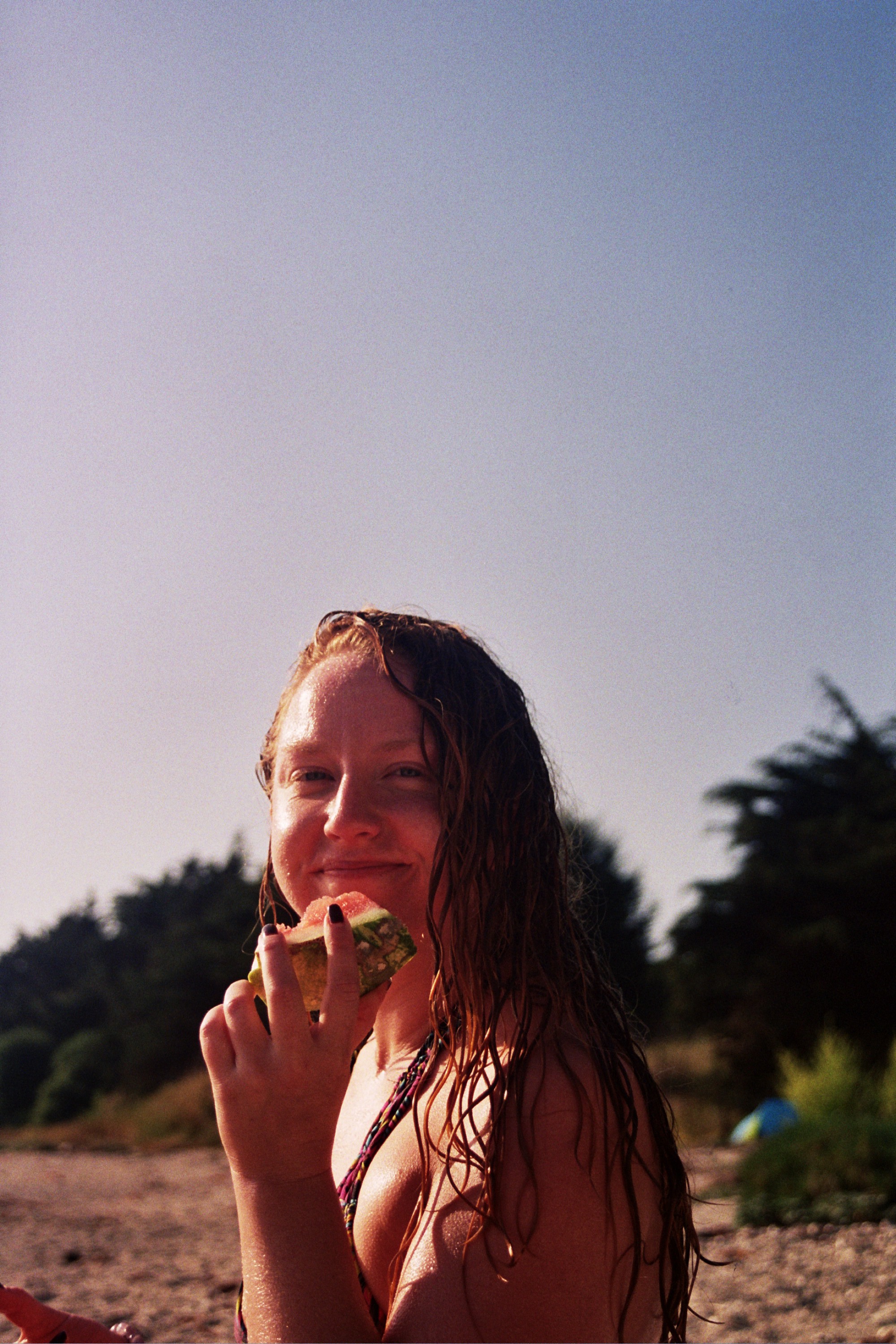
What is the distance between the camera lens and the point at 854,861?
22172 millimetres

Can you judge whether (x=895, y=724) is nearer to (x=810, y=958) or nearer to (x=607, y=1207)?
(x=810, y=958)

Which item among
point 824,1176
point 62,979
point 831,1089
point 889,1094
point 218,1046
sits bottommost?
point 824,1176

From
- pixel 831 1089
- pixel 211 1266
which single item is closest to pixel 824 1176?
pixel 831 1089

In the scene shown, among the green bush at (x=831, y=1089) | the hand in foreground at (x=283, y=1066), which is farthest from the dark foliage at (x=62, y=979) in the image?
the hand in foreground at (x=283, y=1066)

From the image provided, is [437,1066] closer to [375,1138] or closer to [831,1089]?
[375,1138]

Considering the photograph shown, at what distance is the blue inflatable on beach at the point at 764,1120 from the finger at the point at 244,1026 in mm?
15913

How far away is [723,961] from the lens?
72.0 ft

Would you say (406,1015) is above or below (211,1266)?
above

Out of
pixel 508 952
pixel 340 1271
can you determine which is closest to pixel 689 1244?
pixel 508 952

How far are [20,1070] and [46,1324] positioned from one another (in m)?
22.1

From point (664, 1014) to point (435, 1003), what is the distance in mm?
22722

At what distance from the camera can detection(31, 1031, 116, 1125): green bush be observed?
21656 mm

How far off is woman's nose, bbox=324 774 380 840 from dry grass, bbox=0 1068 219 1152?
60.6 feet

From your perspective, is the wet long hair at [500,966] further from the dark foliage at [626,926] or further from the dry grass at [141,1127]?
the dark foliage at [626,926]
